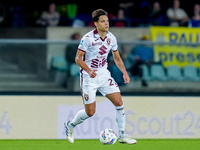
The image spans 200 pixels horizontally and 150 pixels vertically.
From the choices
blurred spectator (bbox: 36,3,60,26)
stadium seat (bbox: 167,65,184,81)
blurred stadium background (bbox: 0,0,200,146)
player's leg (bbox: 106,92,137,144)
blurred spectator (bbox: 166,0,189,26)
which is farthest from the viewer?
blurred spectator (bbox: 166,0,189,26)

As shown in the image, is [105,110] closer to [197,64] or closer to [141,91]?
[141,91]

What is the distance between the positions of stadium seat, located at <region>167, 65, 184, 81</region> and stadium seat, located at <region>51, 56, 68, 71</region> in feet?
6.22

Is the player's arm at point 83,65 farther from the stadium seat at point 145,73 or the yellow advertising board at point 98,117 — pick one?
the stadium seat at point 145,73

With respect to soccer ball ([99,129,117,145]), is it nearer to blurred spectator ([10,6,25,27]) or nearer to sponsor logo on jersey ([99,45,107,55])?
sponsor logo on jersey ([99,45,107,55])

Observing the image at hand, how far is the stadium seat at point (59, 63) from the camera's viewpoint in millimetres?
10766

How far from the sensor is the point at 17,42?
10805 mm

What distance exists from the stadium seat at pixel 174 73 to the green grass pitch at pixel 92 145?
1.16 meters

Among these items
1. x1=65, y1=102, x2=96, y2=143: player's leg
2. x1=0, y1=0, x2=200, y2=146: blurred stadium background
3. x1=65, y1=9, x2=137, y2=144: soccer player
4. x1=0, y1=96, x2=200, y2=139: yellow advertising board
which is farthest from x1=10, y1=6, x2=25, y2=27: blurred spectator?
x1=65, y1=9, x2=137, y2=144: soccer player

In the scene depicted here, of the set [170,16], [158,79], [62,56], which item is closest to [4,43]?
[62,56]

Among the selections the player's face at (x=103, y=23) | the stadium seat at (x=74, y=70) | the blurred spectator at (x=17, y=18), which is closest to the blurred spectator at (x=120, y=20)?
the blurred spectator at (x=17, y=18)

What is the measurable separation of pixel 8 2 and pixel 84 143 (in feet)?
22.7

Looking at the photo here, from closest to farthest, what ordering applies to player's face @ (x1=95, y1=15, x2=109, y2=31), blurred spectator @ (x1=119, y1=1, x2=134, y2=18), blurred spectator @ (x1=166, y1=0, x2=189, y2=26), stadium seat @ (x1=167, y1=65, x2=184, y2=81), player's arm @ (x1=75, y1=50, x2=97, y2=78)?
player's arm @ (x1=75, y1=50, x2=97, y2=78), player's face @ (x1=95, y1=15, x2=109, y2=31), stadium seat @ (x1=167, y1=65, x2=184, y2=81), blurred spectator @ (x1=166, y1=0, x2=189, y2=26), blurred spectator @ (x1=119, y1=1, x2=134, y2=18)

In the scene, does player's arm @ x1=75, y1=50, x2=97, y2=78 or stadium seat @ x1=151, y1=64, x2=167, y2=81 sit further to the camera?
stadium seat @ x1=151, y1=64, x2=167, y2=81

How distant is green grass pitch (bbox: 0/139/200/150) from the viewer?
9.14 metres
